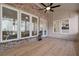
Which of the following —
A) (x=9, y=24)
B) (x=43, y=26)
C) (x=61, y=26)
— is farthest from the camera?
(x=43, y=26)

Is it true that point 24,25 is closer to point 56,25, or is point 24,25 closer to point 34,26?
point 34,26

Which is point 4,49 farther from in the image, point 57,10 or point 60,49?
point 57,10

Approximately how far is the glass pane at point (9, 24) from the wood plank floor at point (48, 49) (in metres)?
0.29

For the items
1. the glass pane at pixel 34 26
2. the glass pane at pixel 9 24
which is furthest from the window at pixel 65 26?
the glass pane at pixel 9 24

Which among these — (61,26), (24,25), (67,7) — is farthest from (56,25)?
(24,25)

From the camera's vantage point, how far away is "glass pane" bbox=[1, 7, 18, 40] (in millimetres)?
2270

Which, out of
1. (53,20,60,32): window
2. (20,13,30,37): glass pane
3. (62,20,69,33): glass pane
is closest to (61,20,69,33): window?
(62,20,69,33): glass pane

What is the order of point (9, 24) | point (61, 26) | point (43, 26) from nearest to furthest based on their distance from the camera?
point (9, 24) → point (61, 26) → point (43, 26)

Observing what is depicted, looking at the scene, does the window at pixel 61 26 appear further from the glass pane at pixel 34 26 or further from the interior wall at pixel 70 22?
the glass pane at pixel 34 26

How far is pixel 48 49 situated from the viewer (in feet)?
8.14

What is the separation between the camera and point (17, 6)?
241 centimetres

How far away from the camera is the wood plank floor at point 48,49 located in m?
2.36

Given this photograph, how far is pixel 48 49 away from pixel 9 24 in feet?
3.21

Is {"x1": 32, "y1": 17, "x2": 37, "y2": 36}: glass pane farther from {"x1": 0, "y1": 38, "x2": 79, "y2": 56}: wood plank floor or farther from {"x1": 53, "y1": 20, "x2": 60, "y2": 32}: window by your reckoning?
{"x1": 53, "y1": 20, "x2": 60, "y2": 32}: window
